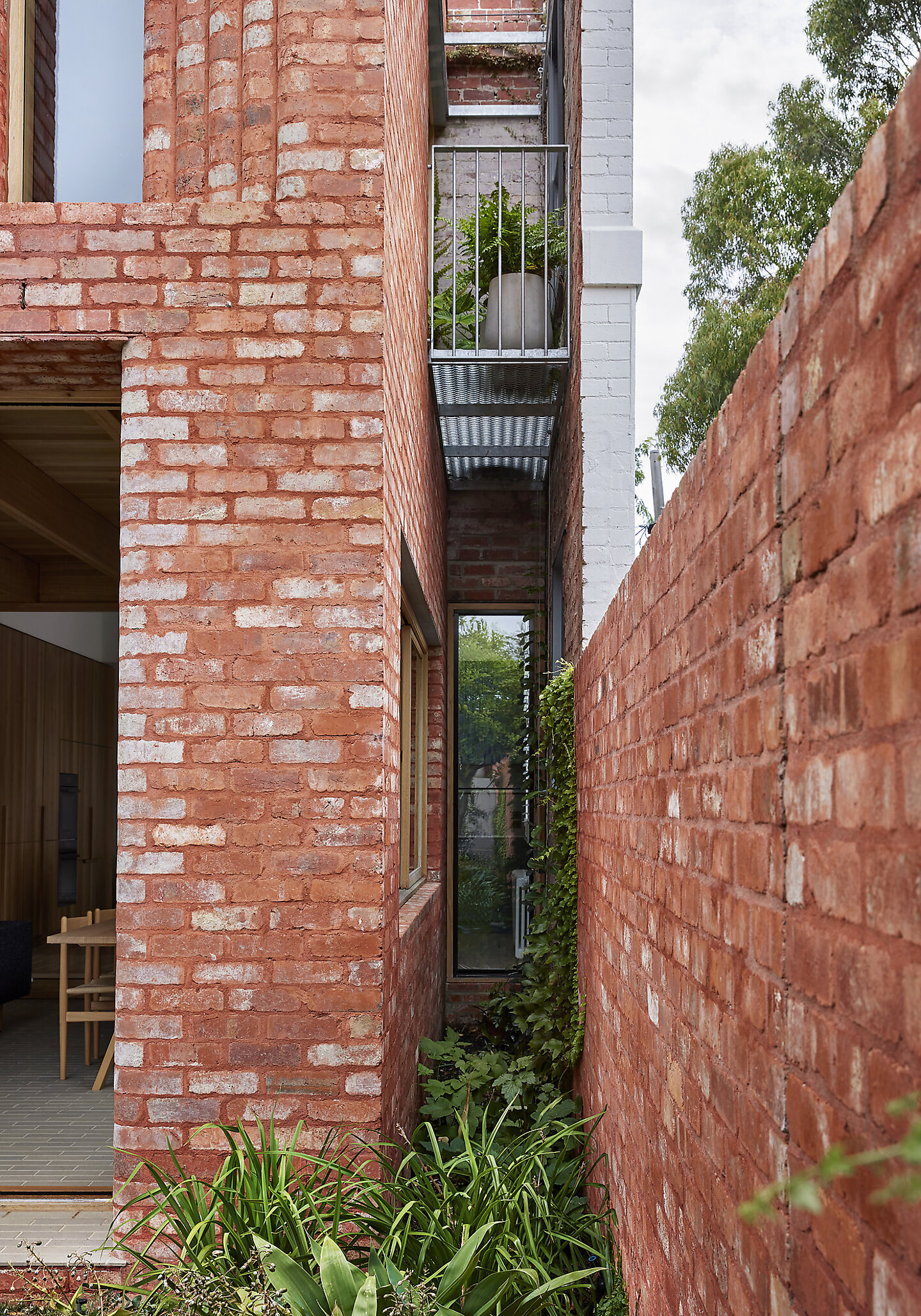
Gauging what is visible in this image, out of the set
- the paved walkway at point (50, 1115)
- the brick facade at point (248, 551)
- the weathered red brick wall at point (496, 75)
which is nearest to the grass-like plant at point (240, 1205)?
the brick facade at point (248, 551)

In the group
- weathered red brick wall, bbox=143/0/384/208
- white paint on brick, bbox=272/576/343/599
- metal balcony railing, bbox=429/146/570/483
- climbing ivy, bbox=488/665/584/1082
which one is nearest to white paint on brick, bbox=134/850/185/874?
white paint on brick, bbox=272/576/343/599

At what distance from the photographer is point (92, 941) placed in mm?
4918

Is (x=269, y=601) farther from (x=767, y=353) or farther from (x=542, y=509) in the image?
(x=542, y=509)

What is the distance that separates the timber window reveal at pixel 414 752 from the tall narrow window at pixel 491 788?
1.53 ft

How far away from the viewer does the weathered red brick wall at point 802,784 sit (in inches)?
30.5

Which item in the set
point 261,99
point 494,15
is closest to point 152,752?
point 261,99

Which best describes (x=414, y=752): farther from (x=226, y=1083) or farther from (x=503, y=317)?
(x=226, y=1083)

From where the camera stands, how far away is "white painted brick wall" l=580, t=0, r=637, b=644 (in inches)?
184

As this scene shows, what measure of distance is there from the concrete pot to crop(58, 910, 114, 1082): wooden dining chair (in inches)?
146

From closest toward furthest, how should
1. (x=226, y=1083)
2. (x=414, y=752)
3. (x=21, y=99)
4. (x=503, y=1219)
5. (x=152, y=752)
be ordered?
(x=503, y=1219)
(x=226, y=1083)
(x=152, y=752)
(x=21, y=99)
(x=414, y=752)

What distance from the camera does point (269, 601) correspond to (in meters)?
3.19

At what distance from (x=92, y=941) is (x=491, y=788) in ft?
10.7

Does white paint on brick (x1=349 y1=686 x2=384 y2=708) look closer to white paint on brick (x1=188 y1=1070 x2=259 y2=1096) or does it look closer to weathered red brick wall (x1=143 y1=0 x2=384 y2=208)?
white paint on brick (x1=188 y1=1070 x2=259 y2=1096)

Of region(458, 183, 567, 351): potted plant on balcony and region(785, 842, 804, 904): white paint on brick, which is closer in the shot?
region(785, 842, 804, 904): white paint on brick
